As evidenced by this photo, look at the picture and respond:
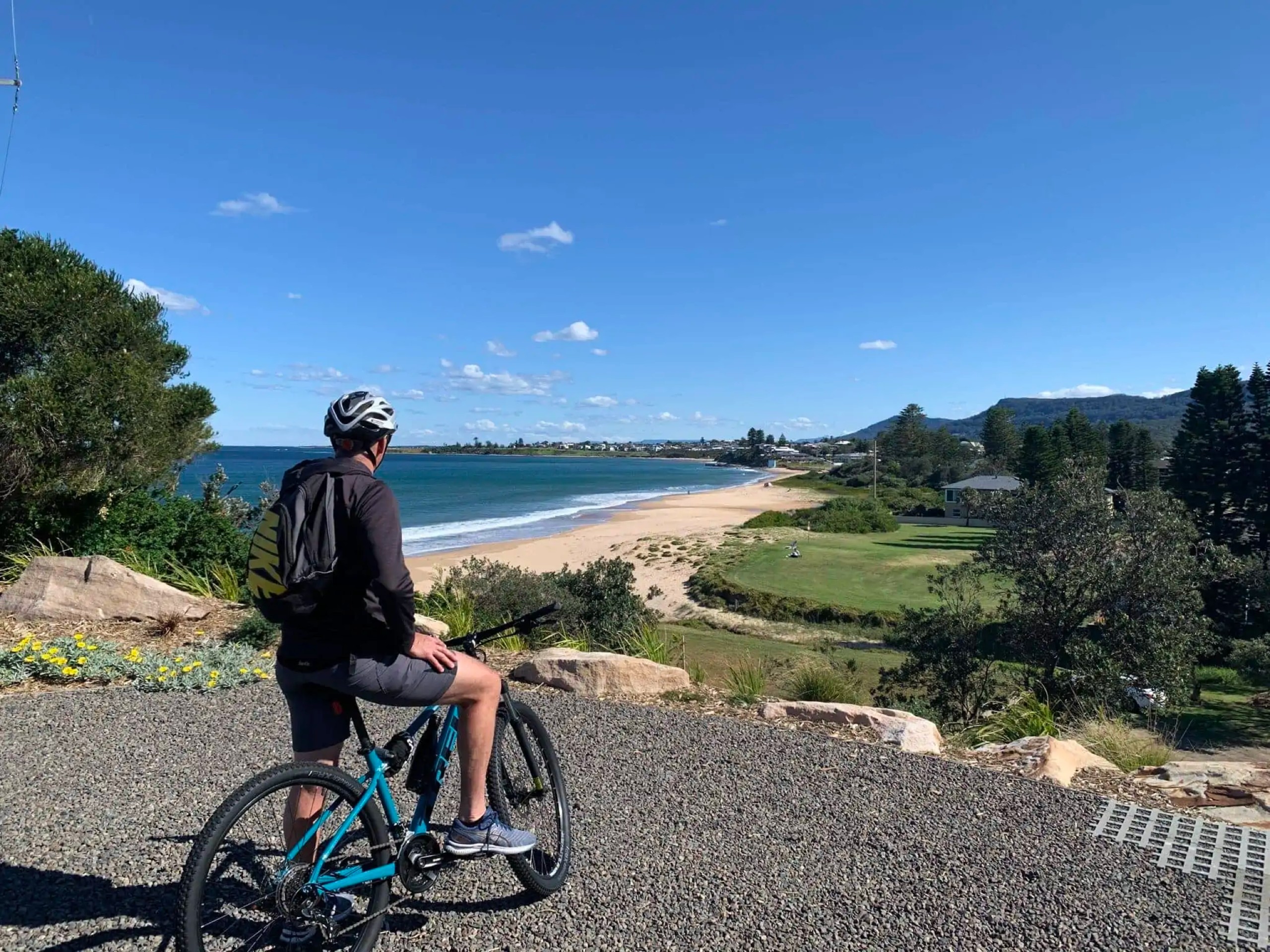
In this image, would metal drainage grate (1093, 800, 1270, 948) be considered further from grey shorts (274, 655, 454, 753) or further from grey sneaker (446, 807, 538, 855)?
grey shorts (274, 655, 454, 753)

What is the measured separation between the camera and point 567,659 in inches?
262

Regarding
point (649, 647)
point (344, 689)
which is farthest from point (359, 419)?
point (649, 647)

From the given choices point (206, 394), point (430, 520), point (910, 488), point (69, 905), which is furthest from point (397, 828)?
point (910, 488)

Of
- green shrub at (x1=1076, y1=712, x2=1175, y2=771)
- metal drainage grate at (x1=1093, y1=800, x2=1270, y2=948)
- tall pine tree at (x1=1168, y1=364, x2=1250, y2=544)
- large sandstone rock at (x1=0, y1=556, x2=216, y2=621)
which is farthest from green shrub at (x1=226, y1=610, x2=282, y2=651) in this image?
tall pine tree at (x1=1168, y1=364, x2=1250, y2=544)

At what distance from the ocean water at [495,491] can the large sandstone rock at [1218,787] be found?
7730mm

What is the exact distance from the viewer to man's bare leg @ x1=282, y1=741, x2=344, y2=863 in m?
2.62

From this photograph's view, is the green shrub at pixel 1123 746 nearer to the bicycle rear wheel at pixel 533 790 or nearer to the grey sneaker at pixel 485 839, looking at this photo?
the bicycle rear wheel at pixel 533 790

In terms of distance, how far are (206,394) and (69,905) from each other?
9.78 metres

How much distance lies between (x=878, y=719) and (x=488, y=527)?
4636 cm

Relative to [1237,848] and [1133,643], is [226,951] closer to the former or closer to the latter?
[1237,848]

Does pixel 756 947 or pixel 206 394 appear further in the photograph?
pixel 206 394

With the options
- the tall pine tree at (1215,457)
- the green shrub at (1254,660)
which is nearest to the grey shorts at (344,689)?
the green shrub at (1254,660)

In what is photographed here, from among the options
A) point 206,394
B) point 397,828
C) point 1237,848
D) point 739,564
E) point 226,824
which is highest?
point 206,394

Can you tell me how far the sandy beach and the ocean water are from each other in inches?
86.6
